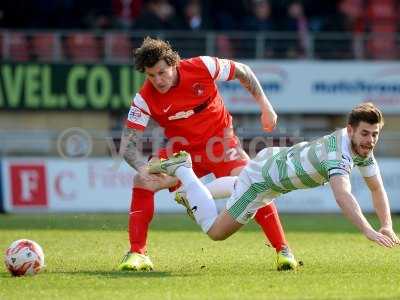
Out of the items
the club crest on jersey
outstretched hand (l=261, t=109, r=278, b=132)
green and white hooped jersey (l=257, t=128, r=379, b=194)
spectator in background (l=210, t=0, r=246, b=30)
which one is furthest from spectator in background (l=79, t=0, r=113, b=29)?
green and white hooped jersey (l=257, t=128, r=379, b=194)

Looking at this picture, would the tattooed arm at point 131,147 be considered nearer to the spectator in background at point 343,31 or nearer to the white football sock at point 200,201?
the white football sock at point 200,201

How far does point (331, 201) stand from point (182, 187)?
11.1 m

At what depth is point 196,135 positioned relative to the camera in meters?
10.3

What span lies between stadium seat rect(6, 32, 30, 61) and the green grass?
6.55m

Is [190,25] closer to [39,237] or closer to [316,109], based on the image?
[316,109]

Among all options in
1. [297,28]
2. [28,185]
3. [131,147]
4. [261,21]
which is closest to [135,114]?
[131,147]

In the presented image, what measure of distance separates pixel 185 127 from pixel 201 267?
1.30 meters

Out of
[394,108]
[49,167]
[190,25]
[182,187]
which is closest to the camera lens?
[182,187]

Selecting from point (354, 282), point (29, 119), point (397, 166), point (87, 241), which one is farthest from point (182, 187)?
point (29, 119)

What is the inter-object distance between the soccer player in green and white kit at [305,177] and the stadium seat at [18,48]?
41.4 ft

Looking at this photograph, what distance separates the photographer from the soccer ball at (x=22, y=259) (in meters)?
9.39

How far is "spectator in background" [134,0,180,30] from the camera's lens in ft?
71.6

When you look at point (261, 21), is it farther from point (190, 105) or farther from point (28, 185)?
point (190, 105)

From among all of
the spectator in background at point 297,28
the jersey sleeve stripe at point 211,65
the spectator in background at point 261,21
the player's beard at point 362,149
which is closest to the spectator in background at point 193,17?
the spectator in background at point 261,21
